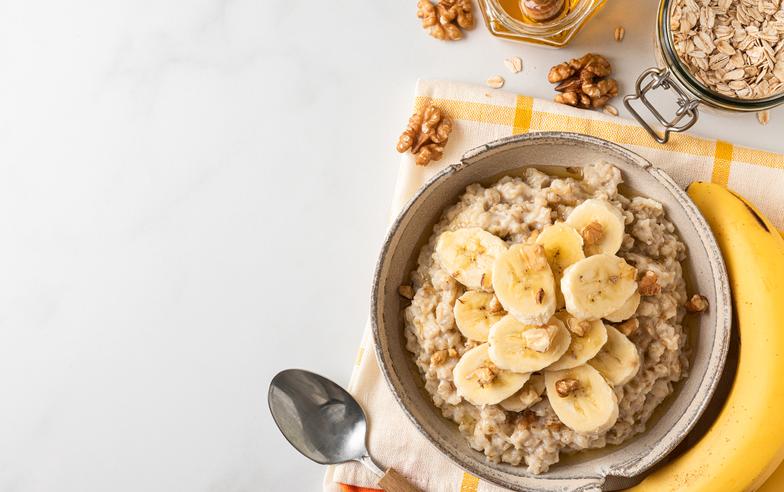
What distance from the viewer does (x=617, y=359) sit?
1512 millimetres

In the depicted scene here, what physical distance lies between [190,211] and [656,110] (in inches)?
48.7

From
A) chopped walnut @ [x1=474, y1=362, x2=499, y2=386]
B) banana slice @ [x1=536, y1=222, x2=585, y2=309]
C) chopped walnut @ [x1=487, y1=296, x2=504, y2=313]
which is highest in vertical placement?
banana slice @ [x1=536, y1=222, x2=585, y2=309]

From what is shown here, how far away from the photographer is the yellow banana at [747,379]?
1506 millimetres

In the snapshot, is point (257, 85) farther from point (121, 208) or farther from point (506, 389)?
point (506, 389)

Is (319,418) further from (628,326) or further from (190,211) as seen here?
(628,326)

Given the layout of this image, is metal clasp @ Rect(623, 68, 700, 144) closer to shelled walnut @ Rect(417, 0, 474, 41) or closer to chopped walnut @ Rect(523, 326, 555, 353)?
shelled walnut @ Rect(417, 0, 474, 41)

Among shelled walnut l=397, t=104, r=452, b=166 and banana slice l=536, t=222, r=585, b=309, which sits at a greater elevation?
shelled walnut l=397, t=104, r=452, b=166

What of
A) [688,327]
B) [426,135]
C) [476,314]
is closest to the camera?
[476,314]

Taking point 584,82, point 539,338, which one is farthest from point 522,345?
point 584,82

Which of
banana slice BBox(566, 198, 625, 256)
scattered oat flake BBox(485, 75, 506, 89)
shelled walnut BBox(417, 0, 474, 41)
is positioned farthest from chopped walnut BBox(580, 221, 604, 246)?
shelled walnut BBox(417, 0, 474, 41)

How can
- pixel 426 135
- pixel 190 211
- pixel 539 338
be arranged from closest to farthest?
1. pixel 539 338
2. pixel 426 135
3. pixel 190 211

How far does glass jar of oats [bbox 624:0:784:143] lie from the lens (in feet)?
5.74

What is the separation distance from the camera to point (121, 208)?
6.70ft

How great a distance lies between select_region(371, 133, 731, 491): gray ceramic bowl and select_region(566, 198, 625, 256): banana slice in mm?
151
